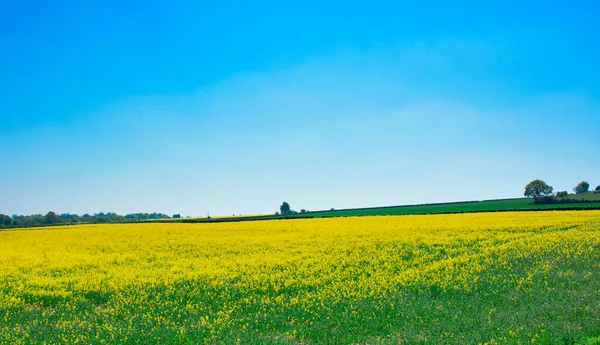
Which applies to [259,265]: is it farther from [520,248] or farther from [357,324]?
[520,248]

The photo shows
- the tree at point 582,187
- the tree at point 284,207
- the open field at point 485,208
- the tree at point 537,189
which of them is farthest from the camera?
the tree at point 284,207

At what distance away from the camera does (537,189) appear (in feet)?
295

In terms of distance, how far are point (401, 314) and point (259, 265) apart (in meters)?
8.78

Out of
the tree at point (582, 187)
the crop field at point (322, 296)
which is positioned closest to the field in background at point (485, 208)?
the tree at point (582, 187)

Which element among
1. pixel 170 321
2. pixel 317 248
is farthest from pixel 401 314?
pixel 317 248

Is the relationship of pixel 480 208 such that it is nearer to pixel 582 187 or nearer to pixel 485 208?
pixel 485 208

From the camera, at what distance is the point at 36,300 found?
46.1ft

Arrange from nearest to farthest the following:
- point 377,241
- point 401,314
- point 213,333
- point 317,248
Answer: point 213,333 < point 401,314 < point 317,248 < point 377,241

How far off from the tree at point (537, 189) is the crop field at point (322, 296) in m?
77.3

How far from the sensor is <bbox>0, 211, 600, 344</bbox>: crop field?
9.54 meters

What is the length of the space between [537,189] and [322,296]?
94.5m

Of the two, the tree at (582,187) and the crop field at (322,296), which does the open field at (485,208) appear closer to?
the tree at (582,187)

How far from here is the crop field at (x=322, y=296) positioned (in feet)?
31.3

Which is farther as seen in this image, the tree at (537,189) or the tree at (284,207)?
the tree at (284,207)
